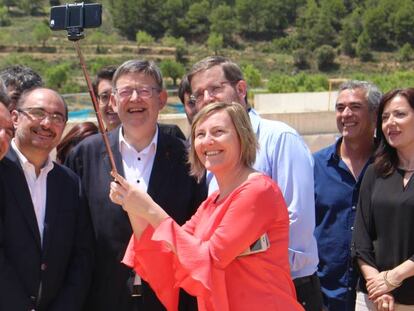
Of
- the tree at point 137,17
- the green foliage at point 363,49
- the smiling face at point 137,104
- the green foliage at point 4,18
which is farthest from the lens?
the tree at point 137,17

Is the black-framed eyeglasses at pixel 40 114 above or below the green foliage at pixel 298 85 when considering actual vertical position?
Result: above

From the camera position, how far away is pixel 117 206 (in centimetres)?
310

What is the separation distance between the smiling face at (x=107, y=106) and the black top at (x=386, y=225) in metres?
1.78

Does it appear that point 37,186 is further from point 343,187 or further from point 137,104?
point 343,187

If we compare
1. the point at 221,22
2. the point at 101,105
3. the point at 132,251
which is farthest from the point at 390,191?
the point at 221,22

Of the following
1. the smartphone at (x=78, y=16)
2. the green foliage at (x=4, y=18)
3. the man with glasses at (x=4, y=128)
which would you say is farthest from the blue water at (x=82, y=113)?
the green foliage at (x=4, y=18)

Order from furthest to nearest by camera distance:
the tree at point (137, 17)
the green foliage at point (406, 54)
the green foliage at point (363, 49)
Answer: the tree at point (137, 17) < the green foliage at point (363, 49) < the green foliage at point (406, 54)

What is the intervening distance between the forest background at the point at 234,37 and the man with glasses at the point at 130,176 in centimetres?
4222

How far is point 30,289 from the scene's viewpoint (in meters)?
2.76

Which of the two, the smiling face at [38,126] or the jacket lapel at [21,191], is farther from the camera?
the smiling face at [38,126]

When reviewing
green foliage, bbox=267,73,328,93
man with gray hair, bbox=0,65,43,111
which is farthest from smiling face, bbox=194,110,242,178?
green foliage, bbox=267,73,328,93


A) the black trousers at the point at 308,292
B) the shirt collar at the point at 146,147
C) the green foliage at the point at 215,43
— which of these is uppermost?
the green foliage at the point at 215,43

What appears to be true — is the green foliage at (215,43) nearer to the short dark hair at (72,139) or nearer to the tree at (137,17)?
the tree at (137,17)

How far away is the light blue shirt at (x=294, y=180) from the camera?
2.99 meters
